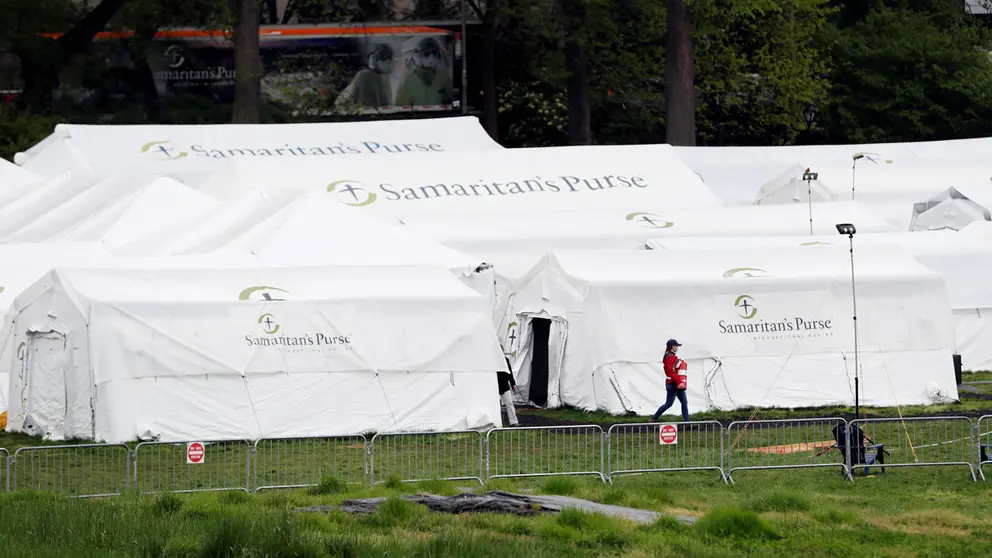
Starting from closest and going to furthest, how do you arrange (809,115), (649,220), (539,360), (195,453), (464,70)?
(195,453) → (539,360) → (649,220) → (464,70) → (809,115)

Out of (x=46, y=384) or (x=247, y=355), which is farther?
(x=247, y=355)

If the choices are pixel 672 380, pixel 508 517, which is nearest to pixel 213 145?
pixel 672 380

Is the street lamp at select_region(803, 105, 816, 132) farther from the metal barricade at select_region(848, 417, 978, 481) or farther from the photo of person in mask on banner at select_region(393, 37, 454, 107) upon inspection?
the metal barricade at select_region(848, 417, 978, 481)

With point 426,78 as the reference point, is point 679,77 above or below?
below

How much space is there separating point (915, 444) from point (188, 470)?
9580 millimetres

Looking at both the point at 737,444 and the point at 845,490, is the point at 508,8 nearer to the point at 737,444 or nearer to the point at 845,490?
the point at 737,444

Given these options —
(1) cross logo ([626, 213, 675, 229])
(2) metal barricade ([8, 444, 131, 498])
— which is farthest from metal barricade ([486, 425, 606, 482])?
(1) cross logo ([626, 213, 675, 229])

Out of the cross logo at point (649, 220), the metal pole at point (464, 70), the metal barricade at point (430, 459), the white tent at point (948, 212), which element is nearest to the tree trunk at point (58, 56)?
the metal pole at point (464, 70)

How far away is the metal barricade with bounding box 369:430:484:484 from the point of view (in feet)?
63.8

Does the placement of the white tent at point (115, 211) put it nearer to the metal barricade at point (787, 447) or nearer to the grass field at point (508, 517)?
the grass field at point (508, 517)

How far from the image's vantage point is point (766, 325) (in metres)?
27.6

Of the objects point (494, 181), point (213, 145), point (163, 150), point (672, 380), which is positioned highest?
point (213, 145)

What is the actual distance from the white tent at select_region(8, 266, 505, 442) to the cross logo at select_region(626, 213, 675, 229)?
11.2 metres

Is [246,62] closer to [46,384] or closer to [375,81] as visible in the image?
[375,81]
